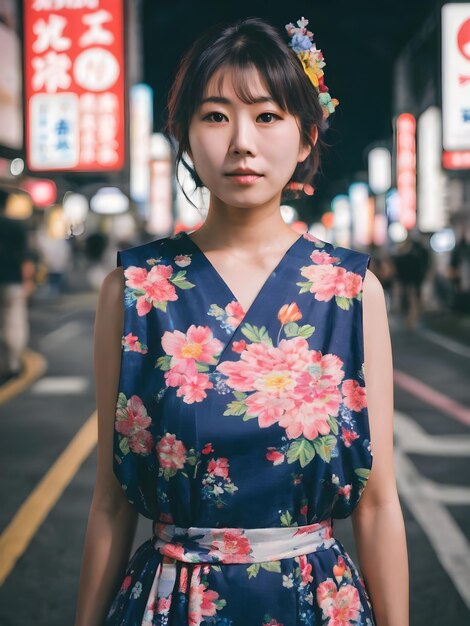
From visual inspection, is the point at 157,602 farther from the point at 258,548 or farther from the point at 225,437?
the point at 225,437

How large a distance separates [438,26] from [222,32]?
525 inches

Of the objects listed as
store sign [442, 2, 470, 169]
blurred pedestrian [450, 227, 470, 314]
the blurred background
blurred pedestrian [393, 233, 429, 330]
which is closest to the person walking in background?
the blurred background

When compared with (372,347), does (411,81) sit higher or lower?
higher

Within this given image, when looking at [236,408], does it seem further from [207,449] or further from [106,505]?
[106,505]

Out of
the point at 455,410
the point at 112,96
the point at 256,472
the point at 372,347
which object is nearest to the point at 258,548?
the point at 256,472

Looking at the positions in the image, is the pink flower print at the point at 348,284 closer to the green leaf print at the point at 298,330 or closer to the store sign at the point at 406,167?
the green leaf print at the point at 298,330

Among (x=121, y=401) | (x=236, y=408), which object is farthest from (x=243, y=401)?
(x=121, y=401)

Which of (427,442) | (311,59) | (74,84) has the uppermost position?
(74,84)

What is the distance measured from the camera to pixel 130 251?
1.86 meters

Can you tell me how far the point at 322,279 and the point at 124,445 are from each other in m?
0.46

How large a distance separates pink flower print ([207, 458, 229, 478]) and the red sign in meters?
12.1

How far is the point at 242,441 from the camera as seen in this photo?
169 cm

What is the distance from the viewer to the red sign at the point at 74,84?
43.0 ft

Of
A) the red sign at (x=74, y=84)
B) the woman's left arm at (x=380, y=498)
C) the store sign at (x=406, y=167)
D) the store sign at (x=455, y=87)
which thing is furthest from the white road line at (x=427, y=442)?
the store sign at (x=406, y=167)
